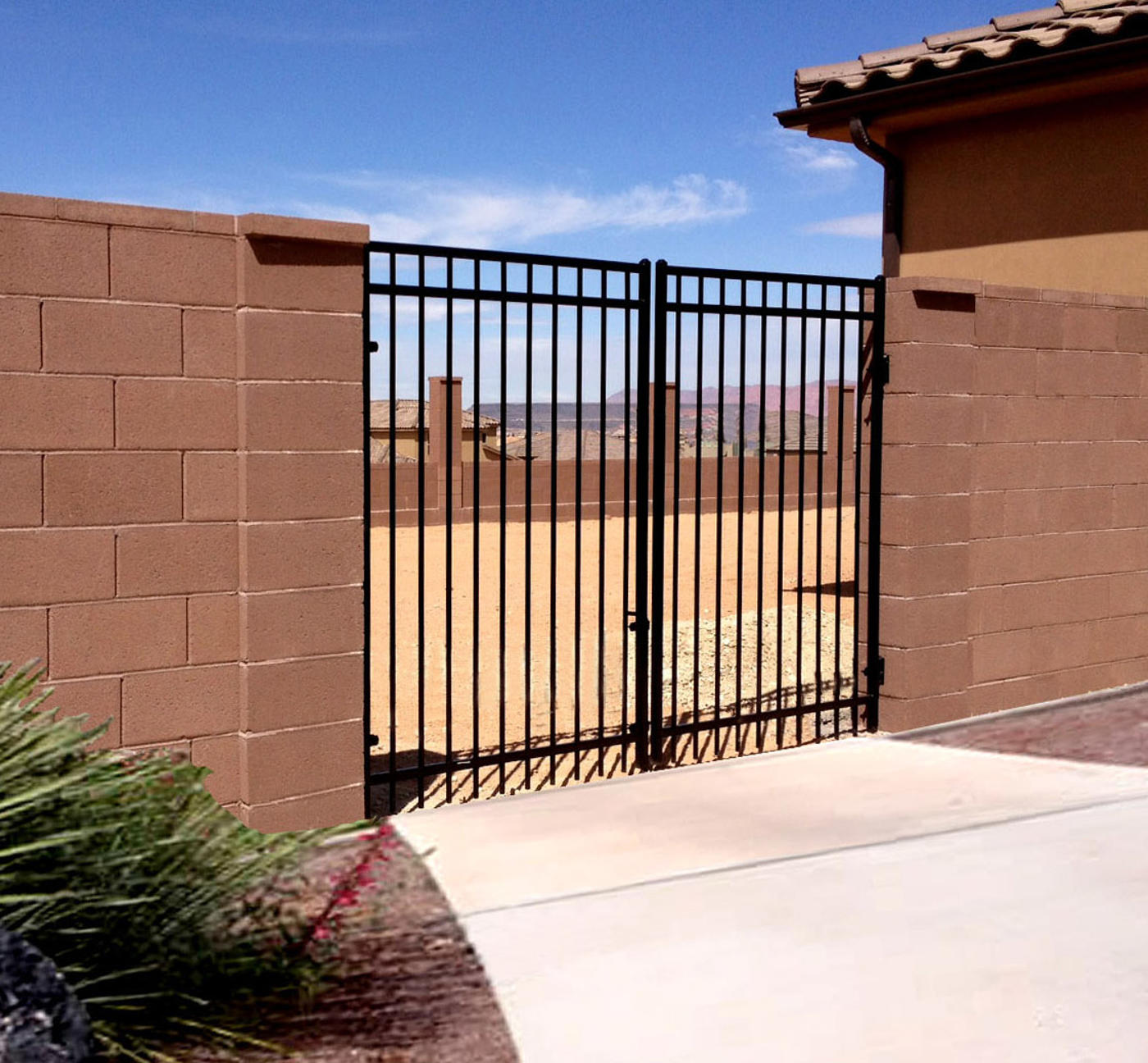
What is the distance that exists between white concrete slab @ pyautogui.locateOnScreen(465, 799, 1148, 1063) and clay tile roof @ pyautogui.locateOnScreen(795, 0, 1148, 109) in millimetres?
5967

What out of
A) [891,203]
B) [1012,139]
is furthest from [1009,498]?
[891,203]

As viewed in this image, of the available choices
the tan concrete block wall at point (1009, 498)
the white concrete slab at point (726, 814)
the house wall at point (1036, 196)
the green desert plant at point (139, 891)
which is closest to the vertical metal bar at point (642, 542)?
the white concrete slab at point (726, 814)

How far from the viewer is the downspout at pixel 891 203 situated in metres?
10.7

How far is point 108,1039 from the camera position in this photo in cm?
315

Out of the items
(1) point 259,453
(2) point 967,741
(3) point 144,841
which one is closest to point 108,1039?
(3) point 144,841

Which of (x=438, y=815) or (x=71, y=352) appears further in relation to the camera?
(x=438, y=815)

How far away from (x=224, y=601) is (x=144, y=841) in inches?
67.8

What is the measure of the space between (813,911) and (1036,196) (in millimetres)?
7127

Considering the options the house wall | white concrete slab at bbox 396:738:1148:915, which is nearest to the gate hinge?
white concrete slab at bbox 396:738:1148:915

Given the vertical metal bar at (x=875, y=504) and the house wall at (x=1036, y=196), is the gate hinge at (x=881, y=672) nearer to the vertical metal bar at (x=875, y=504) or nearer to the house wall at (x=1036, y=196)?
the vertical metal bar at (x=875, y=504)

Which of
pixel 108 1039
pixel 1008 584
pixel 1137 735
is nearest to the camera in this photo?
pixel 108 1039

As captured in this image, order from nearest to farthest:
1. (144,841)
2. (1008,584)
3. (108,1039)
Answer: (108,1039) → (144,841) → (1008,584)

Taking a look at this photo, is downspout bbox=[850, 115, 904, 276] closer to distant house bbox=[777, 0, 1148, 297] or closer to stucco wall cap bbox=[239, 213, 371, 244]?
distant house bbox=[777, 0, 1148, 297]

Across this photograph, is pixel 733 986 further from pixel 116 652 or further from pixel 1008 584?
pixel 1008 584
